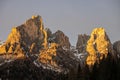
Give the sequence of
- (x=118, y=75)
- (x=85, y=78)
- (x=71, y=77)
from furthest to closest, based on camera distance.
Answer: (x=71, y=77)
(x=85, y=78)
(x=118, y=75)

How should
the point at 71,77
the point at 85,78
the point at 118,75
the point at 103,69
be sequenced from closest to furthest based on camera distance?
1. the point at 118,75
2. the point at 103,69
3. the point at 85,78
4. the point at 71,77

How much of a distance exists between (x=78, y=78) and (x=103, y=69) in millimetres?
12885

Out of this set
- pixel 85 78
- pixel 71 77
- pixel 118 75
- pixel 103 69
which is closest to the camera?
pixel 118 75

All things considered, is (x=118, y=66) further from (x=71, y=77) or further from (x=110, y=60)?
(x=71, y=77)

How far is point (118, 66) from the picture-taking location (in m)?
90.7

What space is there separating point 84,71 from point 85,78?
386 centimetres

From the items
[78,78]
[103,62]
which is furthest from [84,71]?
[103,62]

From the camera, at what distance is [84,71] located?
4114 inches

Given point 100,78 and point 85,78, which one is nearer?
point 100,78

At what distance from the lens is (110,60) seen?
9494 centimetres

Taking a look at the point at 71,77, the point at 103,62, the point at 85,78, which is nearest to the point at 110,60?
the point at 103,62

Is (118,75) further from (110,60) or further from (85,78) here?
(85,78)

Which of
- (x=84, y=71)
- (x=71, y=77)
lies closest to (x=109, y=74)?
(x=84, y=71)

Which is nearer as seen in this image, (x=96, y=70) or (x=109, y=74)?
(x=109, y=74)
